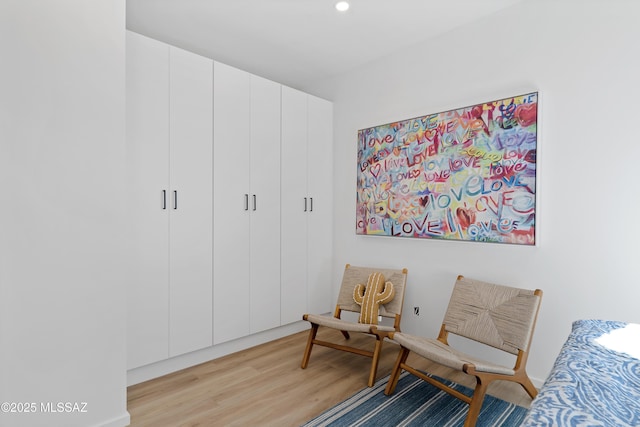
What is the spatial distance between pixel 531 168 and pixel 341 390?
1888mm

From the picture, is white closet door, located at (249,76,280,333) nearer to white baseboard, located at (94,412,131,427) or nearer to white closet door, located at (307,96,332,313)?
white closet door, located at (307,96,332,313)

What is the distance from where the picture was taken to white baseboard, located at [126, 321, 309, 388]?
2406mm

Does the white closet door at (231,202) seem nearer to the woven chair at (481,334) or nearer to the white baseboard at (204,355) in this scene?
the white baseboard at (204,355)

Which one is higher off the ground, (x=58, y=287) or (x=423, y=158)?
(x=423, y=158)

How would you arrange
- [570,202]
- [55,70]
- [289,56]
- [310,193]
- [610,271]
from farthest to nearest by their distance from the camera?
[310,193], [289,56], [570,202], [610,271], [55,70]

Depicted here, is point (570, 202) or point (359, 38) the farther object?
point (359, 38)

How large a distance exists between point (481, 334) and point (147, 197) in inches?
92.6

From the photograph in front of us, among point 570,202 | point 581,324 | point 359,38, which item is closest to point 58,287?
point 581,324

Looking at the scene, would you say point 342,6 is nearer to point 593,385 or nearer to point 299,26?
point 299,26

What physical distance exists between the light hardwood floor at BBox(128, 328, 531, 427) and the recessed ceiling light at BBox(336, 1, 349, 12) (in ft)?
8.40

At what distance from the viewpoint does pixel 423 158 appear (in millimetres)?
2879

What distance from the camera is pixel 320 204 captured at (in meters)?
3.55

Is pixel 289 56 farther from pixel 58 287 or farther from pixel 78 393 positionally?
pixel 78 393

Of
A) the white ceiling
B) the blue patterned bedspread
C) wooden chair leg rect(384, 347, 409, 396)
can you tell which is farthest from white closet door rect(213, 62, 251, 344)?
the blue patterned bedspread
